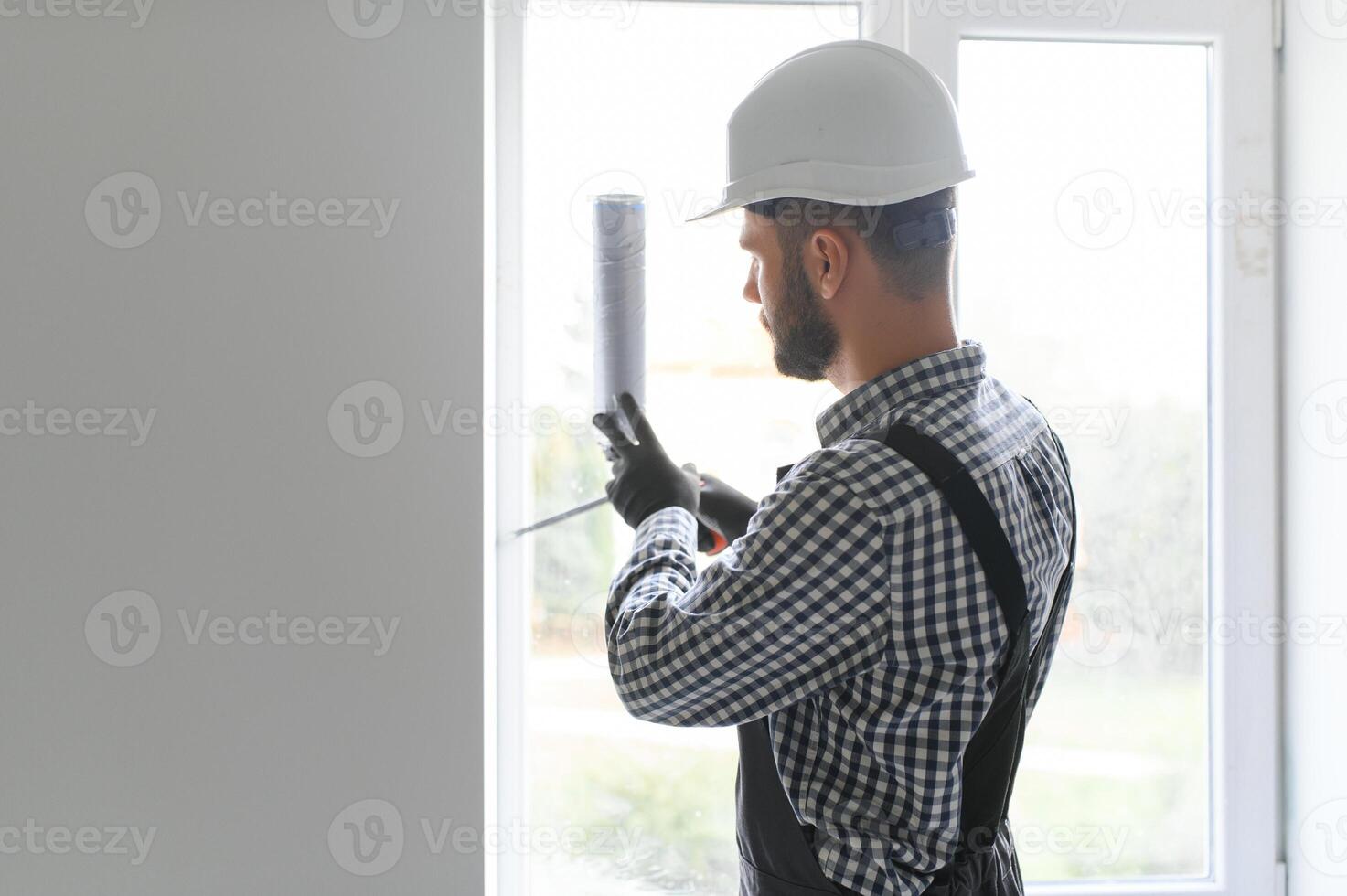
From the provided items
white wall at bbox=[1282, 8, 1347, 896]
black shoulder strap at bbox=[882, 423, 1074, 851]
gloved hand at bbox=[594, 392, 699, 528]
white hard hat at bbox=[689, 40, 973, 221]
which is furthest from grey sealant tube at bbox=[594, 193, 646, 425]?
white wall at bbox=[1282, 8, 1347, 896]

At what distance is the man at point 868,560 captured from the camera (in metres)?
0.81

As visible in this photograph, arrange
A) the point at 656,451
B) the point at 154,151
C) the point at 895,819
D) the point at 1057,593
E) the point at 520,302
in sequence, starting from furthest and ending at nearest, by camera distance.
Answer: the point at 520,302 < the point at 154,151 < the point at 656,451 < the point at 1057,593 < the point at 895,819

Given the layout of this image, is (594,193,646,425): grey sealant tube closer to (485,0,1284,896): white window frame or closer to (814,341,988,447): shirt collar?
(485,0,1284,896): white window frame

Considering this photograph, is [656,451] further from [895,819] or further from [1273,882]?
[1273,882]

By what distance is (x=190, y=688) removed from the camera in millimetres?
1242

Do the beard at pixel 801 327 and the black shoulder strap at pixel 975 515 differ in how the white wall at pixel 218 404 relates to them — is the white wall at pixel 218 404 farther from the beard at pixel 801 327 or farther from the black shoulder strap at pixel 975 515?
the black shoulder strap at pixel 975 515

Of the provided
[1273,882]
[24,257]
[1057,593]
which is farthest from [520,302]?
[1273,882]

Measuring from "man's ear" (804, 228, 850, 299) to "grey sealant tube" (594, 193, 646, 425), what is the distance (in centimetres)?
34

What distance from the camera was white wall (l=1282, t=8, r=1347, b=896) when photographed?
138 cm

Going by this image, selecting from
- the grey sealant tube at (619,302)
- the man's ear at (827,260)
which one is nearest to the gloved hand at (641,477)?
the grey sealant tube at (619,302)

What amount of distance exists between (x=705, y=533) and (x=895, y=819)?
47cm

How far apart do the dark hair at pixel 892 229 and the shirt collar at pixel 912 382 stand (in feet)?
0.24

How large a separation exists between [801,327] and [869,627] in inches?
12.0

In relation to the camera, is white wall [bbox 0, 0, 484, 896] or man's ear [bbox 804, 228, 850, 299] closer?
man's ear [bbox 804, 228, 850, 299]
